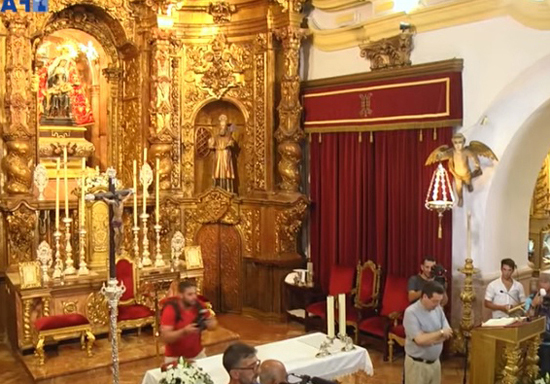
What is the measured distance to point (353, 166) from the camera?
10195 millimetres

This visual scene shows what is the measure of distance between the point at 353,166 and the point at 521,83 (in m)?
2.89

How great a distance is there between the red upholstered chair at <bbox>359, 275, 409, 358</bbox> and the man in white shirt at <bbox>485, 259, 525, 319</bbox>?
4.44 ft

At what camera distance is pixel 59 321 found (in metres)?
8.27

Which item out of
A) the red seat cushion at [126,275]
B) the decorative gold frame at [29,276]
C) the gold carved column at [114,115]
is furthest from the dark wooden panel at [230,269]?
the decorative gold frame at [29,276]

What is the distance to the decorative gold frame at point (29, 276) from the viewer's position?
8375mm

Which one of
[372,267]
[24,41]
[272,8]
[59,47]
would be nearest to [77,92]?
[59,47]

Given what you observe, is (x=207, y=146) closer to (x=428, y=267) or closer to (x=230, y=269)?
(x=230, y=269)

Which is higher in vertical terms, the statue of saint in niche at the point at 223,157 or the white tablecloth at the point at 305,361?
the statue of saint in niche at the point at 223,157

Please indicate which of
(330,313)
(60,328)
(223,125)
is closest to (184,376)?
(330,313)

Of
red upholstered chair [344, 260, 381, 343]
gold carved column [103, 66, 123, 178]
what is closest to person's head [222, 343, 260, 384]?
red upholstered chair [344, 260, 381, 343]

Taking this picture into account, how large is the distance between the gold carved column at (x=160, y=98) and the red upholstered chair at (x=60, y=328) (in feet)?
10.5

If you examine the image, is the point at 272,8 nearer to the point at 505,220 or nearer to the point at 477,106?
the point at 477,106

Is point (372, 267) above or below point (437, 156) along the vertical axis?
below

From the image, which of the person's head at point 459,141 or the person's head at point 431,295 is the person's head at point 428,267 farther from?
the person's head at point 431,295
